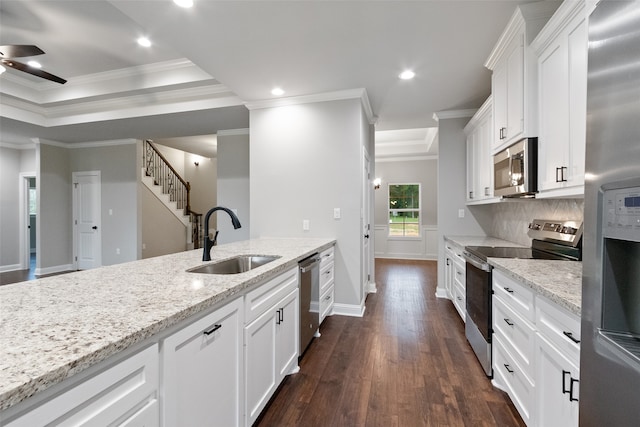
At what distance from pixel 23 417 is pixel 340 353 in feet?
7.36

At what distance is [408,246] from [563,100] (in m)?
6.14

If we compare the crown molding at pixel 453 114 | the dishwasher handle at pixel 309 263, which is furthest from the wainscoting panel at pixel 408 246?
the dishwasher handle at pixel 309 263

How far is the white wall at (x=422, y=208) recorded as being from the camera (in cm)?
743

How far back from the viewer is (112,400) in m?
0.75

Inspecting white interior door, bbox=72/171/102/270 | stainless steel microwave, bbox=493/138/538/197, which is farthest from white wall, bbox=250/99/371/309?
white interior door, bbox=72/171/102/270

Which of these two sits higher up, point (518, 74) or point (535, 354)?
point (518, 74)

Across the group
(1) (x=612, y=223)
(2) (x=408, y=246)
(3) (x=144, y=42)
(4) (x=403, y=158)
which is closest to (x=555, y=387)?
(1) (x=612, y=223)

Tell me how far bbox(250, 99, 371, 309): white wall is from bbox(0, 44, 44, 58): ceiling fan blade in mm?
1990

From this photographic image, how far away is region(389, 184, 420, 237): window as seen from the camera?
762cm

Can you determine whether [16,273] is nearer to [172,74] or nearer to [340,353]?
[172,74]

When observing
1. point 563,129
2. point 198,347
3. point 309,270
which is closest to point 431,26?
point 563,129

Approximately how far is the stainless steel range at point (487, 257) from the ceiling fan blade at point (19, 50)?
3983 mm

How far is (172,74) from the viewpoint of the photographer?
361cm

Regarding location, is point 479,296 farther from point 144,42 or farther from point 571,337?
point 144,42
